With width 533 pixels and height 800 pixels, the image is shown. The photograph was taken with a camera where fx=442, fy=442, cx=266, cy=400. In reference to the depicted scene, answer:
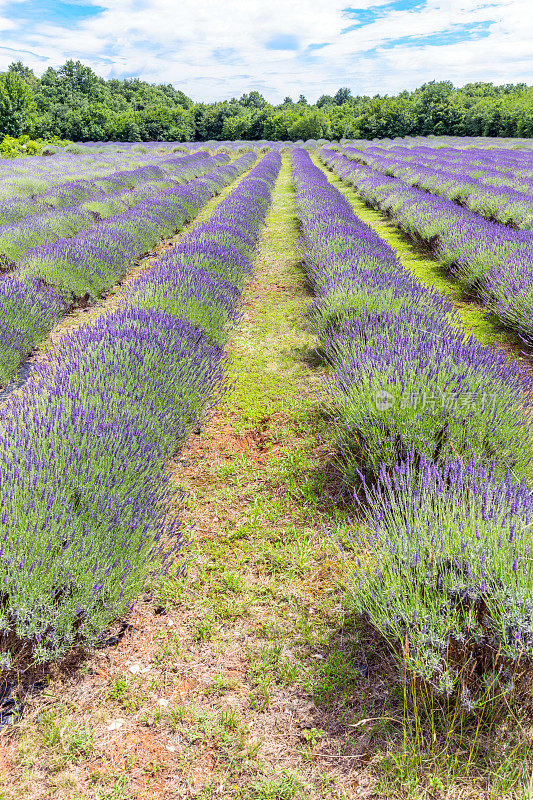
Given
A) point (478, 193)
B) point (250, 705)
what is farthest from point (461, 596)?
point (478, 193)

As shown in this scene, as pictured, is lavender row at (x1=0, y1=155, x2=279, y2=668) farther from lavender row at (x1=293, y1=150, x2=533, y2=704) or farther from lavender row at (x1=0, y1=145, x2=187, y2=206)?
lavender row at (x1=0, y1=145, x2=187, y2=206)

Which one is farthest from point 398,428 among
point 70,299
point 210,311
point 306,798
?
point 70,299

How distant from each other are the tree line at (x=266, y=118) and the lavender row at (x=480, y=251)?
3290 cm

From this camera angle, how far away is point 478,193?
30.5 ft

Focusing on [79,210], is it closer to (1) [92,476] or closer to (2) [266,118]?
(1) [92,476]

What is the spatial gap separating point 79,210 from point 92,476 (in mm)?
8264

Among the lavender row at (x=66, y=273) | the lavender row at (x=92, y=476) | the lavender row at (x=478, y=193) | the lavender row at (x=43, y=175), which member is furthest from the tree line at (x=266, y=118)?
the lavender row at (x=92, y=476)

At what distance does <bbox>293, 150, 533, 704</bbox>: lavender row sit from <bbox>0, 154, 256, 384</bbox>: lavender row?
2.80 m

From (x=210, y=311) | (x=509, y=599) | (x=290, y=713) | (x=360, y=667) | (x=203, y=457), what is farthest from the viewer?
(x=210, y=311)

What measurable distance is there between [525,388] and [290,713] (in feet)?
6.73

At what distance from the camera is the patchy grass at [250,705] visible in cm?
135

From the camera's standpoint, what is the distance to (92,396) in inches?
93.3

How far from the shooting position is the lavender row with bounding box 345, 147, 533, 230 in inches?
303

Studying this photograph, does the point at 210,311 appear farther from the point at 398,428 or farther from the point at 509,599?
the point at 509,599
